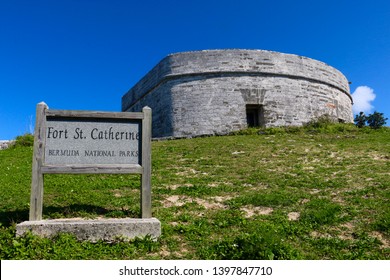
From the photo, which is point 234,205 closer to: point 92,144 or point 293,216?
point 293,216

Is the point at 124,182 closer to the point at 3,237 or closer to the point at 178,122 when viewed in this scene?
the point at 3,237

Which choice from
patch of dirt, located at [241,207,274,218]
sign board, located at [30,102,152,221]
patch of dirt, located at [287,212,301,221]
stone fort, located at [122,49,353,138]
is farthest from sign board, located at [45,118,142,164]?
stone fort, located at [122,49,353,138]

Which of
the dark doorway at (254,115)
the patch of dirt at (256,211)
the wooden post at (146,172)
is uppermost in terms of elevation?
the dark doorway at (254,115)

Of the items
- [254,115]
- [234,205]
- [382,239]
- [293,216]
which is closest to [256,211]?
[234,205]

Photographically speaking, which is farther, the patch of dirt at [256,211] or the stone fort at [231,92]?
the stone fort at [231,92]

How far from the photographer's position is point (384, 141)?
A: 39.2 ft

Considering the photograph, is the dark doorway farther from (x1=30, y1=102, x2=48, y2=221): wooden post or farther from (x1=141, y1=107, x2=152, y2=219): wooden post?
(x1=30, y1=102, x2=48, y2=221): wooden post

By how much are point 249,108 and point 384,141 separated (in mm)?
7354

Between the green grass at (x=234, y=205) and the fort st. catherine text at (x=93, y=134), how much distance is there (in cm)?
115

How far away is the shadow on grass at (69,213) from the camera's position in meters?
4.58

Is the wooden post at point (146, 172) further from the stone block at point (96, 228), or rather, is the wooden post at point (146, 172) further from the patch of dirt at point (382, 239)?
the patch of dirt at point (382, 239)

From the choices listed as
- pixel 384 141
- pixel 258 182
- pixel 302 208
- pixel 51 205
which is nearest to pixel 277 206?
pixel 302 208

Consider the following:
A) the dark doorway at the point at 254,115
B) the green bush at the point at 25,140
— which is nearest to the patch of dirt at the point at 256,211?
the green bush at the point at 25,140

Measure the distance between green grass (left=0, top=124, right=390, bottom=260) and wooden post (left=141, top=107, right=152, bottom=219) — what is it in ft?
1.21
